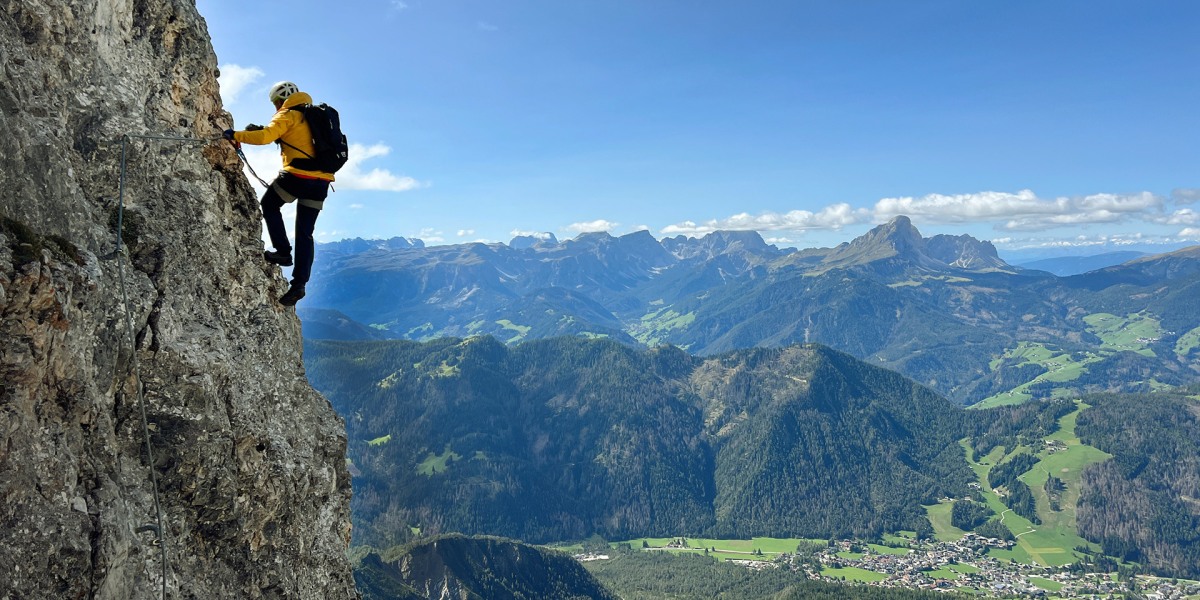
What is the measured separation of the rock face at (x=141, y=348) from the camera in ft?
32.6

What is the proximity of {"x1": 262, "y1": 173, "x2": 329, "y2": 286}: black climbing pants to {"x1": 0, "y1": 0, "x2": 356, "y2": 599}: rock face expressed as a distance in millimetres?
977

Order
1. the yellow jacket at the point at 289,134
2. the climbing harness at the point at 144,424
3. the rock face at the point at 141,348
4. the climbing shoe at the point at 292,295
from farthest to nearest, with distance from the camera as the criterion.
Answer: the climbing shoe at the point at 292,295 < the yellow jacket at the point at 289,134 < the climbing harness at the point at 144,424 < the rock face at the point at 141,348

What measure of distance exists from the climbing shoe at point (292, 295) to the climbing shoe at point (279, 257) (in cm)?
68

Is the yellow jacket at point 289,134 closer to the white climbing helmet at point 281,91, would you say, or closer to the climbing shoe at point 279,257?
the white climbing helmet at point 281,91

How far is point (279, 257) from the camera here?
17.6m

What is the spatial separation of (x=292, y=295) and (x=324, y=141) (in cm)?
481

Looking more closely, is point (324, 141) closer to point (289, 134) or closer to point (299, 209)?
point (289, 134)

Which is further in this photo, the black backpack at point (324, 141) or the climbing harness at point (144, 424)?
the black backpack at point (324, 141)

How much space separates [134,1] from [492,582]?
192 meters

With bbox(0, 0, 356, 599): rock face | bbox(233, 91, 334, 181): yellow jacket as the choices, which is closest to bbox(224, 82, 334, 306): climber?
bbox(233, 91, 334, 181): yellow jacket

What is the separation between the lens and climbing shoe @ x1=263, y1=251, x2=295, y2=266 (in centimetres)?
1758

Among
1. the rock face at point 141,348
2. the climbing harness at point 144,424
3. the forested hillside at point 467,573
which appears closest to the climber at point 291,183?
the rock face at point 141,348

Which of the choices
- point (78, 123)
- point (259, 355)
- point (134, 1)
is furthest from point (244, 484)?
point (134, 1)

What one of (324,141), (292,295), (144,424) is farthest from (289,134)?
(144,424)
